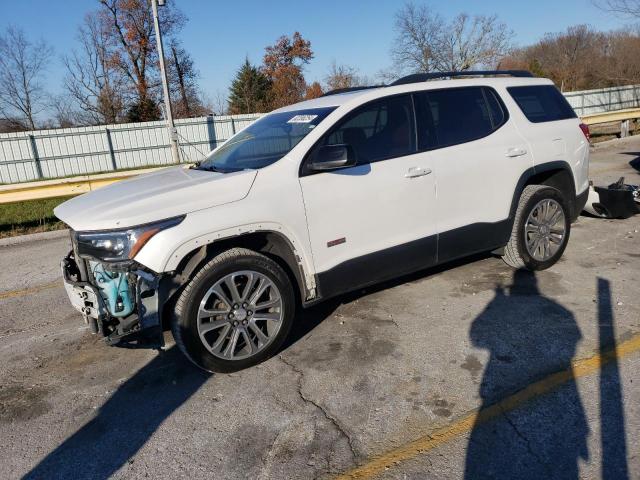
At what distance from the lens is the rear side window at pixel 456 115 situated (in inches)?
163

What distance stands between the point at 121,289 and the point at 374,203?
191 centimetres

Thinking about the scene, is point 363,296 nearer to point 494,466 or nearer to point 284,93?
point 494,466

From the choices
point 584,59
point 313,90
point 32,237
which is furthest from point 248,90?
point 32,237

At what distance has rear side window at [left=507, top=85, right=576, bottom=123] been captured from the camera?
4.80 meters

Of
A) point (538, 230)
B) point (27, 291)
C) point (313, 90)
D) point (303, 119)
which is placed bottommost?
point (27, 291)

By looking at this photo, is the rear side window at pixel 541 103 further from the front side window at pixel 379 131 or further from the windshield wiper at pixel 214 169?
the windshield wiper at pixel 214 169

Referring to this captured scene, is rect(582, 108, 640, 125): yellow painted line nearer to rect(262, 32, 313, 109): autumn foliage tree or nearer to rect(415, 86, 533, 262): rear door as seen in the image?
rect(415, 86, 533, 262): rear door

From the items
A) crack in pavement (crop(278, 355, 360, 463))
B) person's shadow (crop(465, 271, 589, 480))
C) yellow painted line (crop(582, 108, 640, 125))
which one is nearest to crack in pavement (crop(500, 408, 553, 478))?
person's shadow (crop(465, 271, 589, 480))

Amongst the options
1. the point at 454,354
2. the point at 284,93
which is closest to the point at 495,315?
the point at 454,354

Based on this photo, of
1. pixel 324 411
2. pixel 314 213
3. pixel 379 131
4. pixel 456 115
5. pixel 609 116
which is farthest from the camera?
pixel 609 116

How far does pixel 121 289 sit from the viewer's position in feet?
10.2

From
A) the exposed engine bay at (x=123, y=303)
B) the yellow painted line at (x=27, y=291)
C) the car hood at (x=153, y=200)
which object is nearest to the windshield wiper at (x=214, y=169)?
the car hood at (x=153, y=200)

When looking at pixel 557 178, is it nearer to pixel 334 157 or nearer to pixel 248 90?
pixel 334 157

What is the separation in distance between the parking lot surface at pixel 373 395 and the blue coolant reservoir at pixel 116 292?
615 millimetres
